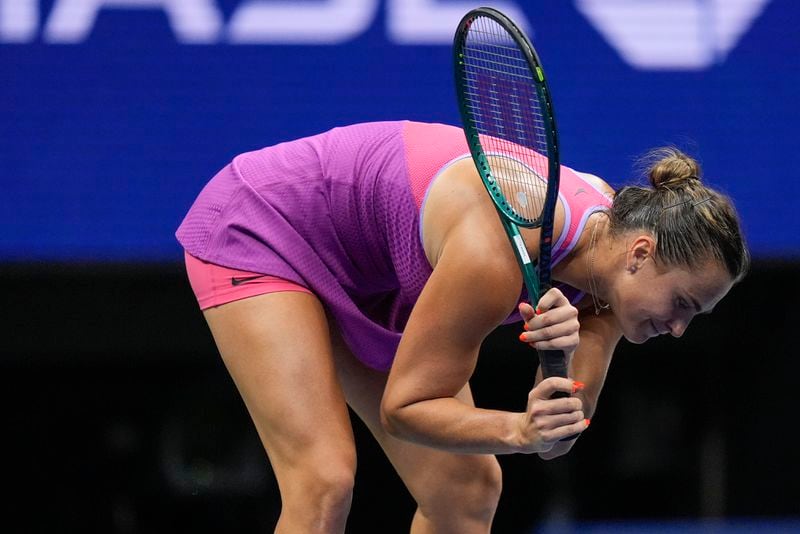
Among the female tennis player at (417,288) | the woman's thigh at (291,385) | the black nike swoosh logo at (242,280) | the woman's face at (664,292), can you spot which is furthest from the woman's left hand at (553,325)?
the black nike swoosh logo at (242,280)

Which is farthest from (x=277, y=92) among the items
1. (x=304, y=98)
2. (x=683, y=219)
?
(x=683, y=219)

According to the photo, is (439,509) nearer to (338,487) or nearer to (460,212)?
(338,487)

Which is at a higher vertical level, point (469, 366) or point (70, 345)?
point (469, 366)

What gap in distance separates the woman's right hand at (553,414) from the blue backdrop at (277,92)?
1.83m

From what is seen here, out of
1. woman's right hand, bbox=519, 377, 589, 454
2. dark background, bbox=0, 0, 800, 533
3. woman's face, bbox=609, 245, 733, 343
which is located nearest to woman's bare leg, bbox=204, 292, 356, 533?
woman's right hand, bbox=519, 377, 589, 454

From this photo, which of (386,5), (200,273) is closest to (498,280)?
(200,273)

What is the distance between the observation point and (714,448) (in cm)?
525

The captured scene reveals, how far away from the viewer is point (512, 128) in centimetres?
230

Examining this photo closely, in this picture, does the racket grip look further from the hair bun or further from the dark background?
the dark background

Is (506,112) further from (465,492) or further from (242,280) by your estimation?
(465,492)

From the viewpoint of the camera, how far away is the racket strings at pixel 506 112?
217 cm

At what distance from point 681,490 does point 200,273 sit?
3.35 metres

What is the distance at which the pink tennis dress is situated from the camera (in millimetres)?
2234

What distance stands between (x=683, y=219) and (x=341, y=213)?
0.61 meters
